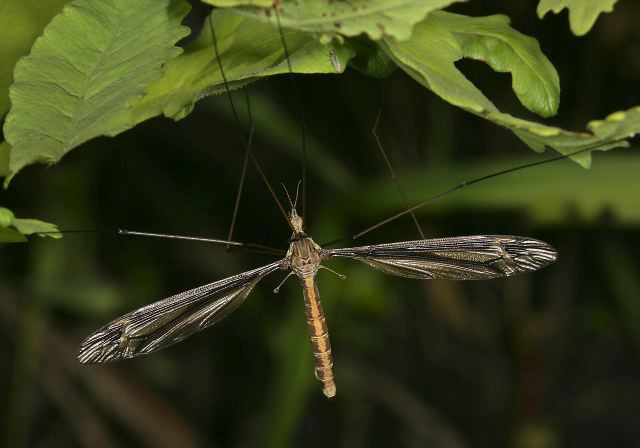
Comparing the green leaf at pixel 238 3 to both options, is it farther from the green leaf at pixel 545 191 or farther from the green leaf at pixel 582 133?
the green leaf at pixel 545 191

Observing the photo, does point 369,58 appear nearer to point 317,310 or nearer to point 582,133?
point 582,133

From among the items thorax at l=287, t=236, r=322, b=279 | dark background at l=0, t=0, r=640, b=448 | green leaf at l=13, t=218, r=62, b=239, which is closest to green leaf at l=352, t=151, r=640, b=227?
dark background at l=0, t=0, r=640, b=448

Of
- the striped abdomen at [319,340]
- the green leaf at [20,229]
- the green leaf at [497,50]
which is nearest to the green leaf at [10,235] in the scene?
the green leaf at [20,229]

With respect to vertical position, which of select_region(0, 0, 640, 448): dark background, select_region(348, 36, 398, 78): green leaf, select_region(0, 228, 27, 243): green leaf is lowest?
select_region(0, 0, 640, 448): dark background

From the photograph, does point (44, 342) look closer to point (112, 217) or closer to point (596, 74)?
point (112, 217)

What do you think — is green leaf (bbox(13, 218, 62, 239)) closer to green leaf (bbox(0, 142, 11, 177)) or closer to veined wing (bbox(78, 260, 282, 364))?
green leaf (bbox(0, 142, 11, 177))

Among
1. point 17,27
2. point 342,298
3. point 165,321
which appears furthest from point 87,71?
point 342,298

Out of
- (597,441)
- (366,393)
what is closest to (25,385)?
(366,393)
